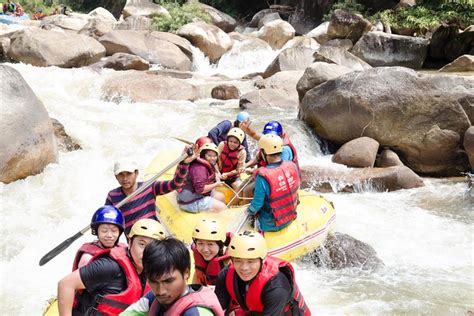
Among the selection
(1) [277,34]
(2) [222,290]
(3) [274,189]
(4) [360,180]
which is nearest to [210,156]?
(3) [274,189]

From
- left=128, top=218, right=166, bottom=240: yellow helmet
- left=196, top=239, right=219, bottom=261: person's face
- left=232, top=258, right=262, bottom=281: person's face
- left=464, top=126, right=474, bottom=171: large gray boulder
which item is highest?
left=128, top=218, right=166, bottom=240: yellow helmet

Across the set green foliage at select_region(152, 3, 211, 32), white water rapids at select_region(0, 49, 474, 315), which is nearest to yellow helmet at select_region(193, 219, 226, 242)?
white water rapids at select_region(0, 49, 474, 315)

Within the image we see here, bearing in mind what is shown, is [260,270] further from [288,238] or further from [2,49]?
[2,49]

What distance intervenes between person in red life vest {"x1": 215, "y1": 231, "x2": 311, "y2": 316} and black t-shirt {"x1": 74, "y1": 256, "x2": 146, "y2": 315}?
18.7 inches

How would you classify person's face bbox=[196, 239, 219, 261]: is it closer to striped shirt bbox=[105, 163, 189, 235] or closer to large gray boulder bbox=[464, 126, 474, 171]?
striped shirt bbox=[105, 163, 189, 235]

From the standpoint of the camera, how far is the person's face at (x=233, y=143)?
5959 mm

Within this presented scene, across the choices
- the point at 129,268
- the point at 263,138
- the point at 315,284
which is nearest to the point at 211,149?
the point at 263,138

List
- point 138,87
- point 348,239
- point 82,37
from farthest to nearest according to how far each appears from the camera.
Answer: point 82,37, point 138,87, point 348,239

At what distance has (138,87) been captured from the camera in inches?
489

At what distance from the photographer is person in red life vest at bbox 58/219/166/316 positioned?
106 inches

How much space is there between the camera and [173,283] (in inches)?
78.6

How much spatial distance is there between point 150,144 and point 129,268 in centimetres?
686

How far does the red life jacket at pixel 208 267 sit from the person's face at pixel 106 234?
0.58 metres

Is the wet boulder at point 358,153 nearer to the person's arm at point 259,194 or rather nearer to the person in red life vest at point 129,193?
the person's arm at point 259,194
